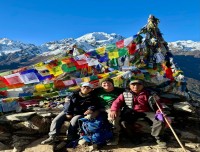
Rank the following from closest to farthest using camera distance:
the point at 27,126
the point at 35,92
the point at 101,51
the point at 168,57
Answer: the point at 27,126 → the point at 35,92 → the point at 101,51 → the point at 168,57

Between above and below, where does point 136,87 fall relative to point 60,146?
above

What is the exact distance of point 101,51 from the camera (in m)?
14.4

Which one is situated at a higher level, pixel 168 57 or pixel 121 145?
pixel 168 57

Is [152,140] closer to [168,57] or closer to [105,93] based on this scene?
[105,93]

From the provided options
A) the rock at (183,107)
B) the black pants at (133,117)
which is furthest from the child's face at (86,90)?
the rock at (183,107)

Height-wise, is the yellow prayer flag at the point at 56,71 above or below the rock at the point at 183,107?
above

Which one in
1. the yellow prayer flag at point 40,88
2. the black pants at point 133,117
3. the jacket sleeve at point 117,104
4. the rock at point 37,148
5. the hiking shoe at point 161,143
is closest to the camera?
the hiking shoe at point 161,143

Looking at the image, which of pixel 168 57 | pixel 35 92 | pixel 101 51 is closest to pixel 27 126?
pixel 35 92

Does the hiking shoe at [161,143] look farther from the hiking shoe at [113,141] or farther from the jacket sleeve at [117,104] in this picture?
the jacket sleeve at [117,104]

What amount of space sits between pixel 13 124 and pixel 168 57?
11.6 m

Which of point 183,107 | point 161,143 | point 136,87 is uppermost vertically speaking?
point 136,87

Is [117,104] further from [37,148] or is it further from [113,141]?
[37,148]

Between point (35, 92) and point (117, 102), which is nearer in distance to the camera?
point (117, 102)

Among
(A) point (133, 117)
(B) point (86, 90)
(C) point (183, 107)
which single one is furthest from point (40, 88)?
(C) point (183, 107)
